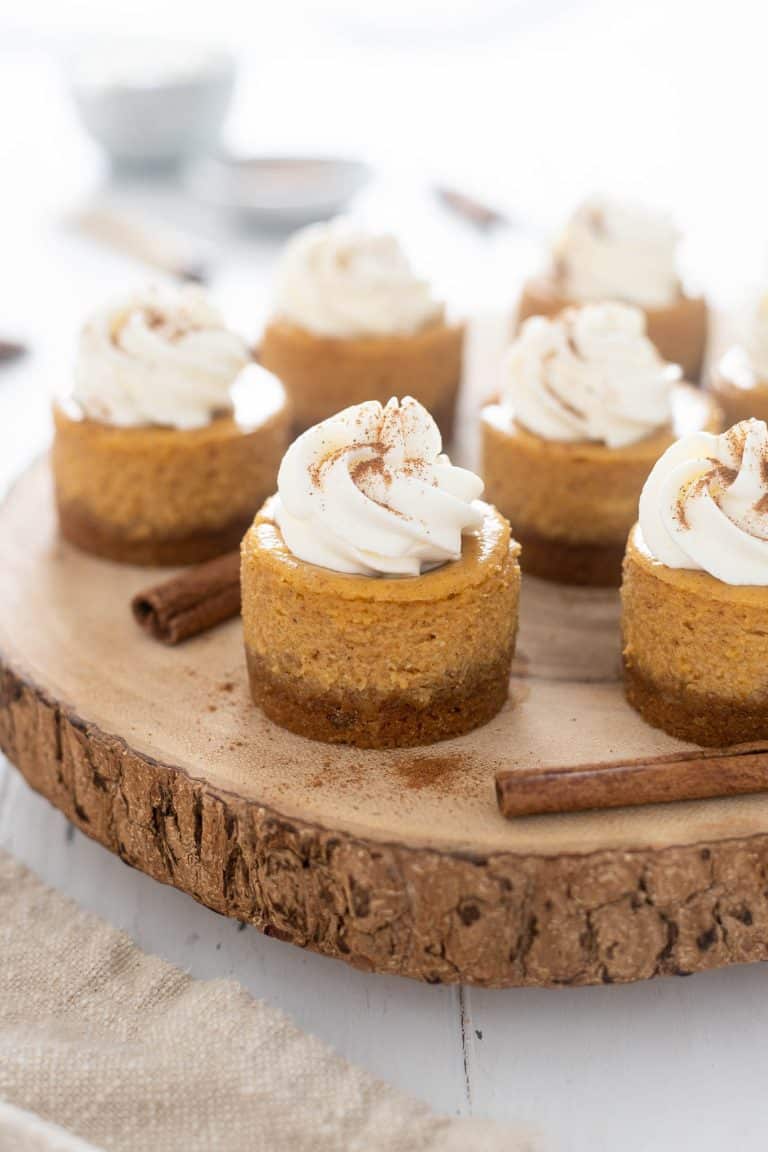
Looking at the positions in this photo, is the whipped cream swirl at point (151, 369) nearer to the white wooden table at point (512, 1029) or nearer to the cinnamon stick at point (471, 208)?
the white wooden table at point (512, 1029)

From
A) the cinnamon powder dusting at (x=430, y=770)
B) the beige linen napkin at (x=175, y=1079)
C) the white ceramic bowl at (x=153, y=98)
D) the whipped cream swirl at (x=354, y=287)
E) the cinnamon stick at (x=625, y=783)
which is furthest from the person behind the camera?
the white ceramic bowl at (x=153, y=98)

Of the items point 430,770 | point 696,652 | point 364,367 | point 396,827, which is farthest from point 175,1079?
point 364,367

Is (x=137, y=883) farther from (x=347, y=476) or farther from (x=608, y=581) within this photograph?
(x=608, y=581)

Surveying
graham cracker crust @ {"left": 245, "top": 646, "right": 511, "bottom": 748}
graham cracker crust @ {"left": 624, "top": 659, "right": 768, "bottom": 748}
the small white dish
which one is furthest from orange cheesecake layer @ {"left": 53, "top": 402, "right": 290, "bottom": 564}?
the small white dish

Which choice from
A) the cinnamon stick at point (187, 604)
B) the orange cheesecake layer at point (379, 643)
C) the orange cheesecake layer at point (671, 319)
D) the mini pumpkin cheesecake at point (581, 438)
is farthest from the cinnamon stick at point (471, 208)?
the orange cheesecake layer at point (379, 643)

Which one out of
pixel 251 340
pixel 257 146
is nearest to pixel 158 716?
pixel 251 340

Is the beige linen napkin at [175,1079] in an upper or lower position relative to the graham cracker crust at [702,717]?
lower

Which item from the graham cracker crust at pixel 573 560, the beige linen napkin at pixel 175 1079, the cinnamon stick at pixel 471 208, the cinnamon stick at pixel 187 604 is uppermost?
the cinnamon stick at pixel 187 604
